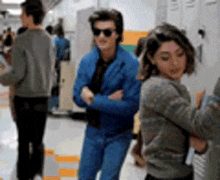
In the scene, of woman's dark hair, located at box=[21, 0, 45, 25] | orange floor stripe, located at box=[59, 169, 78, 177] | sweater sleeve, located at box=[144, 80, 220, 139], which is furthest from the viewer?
orange floor stripe, located at box=[59, 169, 78, 177]

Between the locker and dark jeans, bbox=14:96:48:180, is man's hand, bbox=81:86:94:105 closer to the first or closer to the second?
dark jeans, bbox=14:96:48:180

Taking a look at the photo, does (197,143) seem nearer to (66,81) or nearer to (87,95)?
(87,95)

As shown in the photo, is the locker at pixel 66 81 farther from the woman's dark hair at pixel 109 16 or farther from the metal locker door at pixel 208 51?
the woman's dark hair at pixel 109 16

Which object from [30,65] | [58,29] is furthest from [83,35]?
[30,65]

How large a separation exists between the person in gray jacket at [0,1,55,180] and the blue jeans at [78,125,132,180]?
94 cm

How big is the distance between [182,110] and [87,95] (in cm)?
84

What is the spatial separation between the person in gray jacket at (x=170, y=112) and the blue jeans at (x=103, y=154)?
1.75 ft

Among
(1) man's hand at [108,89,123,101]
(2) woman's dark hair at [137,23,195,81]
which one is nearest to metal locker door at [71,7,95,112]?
(1) man's hand at [108,89,123,101]

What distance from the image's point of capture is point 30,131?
2916mm

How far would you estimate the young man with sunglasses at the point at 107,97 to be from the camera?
1984mm

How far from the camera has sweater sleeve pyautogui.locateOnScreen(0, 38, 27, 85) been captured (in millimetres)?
2707

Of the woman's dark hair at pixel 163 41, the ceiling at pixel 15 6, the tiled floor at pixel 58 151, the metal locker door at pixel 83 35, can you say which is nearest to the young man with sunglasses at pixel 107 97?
the woman's dark hair at pixel 163 41

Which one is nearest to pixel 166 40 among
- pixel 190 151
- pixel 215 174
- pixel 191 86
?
pixel 190 151

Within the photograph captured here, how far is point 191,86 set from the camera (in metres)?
2.99
